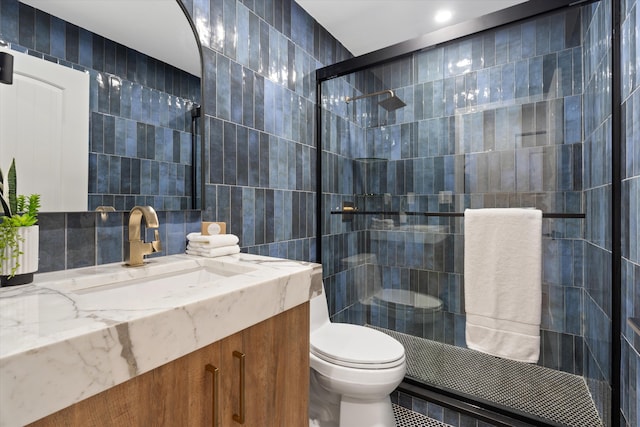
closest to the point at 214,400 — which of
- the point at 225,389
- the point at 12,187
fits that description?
the point at 225,389

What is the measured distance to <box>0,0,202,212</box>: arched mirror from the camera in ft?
3.04

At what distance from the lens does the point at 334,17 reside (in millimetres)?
2164

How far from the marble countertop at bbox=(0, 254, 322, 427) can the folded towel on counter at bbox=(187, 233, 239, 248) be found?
270 millimetres

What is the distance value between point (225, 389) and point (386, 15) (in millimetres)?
2366

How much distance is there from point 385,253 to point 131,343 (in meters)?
1.70

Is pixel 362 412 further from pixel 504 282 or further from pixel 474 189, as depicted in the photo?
pixel 474 189

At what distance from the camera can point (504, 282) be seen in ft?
5.10

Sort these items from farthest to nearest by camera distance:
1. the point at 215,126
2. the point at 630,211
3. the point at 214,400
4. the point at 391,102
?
the point at 391,102 → the point at 215,126 → the point at 630,211 → the point at 214,400

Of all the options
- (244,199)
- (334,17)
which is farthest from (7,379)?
(334,17)

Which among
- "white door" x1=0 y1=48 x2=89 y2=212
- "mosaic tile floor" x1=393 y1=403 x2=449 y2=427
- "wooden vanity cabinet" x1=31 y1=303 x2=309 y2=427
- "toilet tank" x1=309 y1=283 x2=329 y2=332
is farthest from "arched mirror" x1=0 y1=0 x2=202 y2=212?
"mosaic tile floor" x1=393 y1=403 x2=449 y2=427

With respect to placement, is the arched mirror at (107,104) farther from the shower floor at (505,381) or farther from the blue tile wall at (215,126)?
the shower floor at (505,381)

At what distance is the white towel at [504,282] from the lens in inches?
58.9

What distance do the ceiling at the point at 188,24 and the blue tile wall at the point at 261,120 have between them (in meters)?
0.11

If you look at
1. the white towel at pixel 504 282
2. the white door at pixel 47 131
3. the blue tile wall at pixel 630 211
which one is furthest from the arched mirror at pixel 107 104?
the blue tile wall at pixel 630 211
